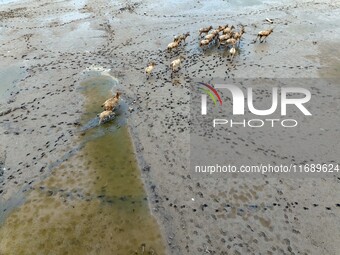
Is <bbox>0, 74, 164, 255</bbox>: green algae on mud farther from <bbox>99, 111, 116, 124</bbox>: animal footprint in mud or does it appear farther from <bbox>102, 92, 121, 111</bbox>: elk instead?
<bbox>102, 92, 121, 111</bbox>: elk

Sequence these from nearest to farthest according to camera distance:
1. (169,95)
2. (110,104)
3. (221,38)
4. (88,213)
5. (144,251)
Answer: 1. (144,251)
2. (88,213)
3. (110,104)
4. (169,95)
5. (221,38)

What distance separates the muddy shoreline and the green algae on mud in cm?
38

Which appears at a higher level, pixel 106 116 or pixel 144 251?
pixel 106 116

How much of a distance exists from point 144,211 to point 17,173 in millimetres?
4603

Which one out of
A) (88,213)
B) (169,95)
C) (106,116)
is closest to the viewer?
(88,213)

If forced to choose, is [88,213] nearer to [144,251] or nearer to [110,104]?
[144,251]

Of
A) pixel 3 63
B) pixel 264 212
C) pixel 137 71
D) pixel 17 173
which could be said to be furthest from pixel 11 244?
pixel 3 63

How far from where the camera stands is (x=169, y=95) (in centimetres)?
1455

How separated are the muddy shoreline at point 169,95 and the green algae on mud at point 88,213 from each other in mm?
383

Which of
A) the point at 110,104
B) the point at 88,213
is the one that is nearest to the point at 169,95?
the point at 110,104

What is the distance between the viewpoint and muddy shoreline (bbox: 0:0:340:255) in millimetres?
9203

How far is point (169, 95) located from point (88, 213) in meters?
6.61

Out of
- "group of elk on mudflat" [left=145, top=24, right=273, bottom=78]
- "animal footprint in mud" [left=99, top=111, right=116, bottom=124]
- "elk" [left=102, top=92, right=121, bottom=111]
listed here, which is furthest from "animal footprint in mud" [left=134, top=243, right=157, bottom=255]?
"group of elk on mudflat" [left=145, top=24, right=273, bottom=78]

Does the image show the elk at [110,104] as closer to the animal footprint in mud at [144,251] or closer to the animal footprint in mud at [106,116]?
the animal footprint in mud at [106,116]
